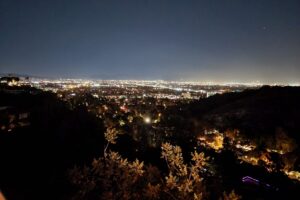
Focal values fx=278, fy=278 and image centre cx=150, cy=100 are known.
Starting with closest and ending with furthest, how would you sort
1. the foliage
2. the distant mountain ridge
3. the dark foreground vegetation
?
the foliage → the dark foreground vegetation → the distant mountain ridge

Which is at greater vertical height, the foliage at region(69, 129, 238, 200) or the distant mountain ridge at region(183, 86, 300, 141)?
the foliage at region(69, 129, 238, 200)

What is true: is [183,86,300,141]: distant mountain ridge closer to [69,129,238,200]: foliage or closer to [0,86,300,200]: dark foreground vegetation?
[0,86,300,200]: dark foreground vegetation

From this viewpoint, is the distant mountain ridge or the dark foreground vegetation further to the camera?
the distant mountain ridge

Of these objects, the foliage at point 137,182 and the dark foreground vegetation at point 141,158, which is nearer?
the foliage at point 137,182

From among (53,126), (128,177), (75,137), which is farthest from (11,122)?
(128,177)

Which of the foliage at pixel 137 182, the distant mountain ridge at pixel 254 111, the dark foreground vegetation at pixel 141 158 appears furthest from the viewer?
the distant mountain ridge at pixel 254 111

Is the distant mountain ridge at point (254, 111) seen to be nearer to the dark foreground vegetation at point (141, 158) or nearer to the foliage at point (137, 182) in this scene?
the dark foreground vegetation at point (141, 158)

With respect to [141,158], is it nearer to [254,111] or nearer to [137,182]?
[137,182]

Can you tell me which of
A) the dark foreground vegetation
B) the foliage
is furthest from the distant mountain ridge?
the foliage

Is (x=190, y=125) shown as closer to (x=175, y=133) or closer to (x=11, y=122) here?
(x=175, y=133)

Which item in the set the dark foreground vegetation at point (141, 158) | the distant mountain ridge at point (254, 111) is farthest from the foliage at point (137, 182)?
the distant mountain ridge at point (254, 111)

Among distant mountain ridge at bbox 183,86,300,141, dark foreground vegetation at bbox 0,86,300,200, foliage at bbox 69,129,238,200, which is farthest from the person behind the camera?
distant mountain ridge at bbox 183,86,300,141
